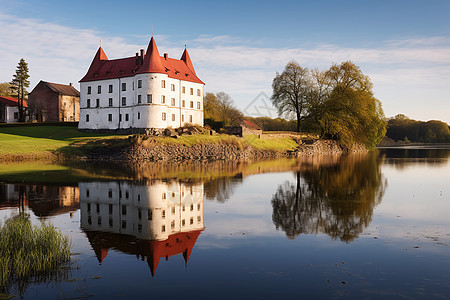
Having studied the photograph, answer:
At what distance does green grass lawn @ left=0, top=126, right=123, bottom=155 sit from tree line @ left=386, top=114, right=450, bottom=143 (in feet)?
498

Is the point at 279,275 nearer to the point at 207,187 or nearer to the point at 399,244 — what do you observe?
the point at 399,244

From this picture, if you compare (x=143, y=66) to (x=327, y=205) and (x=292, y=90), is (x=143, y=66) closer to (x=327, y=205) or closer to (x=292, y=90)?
(x=292, y=90)

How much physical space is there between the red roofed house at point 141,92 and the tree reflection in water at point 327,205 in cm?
3902

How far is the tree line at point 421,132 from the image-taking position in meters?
172

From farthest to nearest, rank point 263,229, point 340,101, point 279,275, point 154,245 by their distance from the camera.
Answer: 1. point 340,101
2. point 263,229
3. point 154,245
4. point 279,275

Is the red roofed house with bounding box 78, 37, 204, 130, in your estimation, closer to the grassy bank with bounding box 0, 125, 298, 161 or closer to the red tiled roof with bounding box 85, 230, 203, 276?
the grassy bank with bounding box 0, 125, 298, 161

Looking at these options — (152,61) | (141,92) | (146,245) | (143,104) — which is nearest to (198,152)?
(143,104)

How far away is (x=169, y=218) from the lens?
15656 mm

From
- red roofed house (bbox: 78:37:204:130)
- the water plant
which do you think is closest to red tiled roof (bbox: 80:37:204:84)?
red roofed house (bbox: 78:37:204:130)

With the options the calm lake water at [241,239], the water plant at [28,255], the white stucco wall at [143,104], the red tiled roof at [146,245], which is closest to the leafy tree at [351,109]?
the white stucco wall at [143,104]

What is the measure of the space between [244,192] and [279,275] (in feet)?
46.1

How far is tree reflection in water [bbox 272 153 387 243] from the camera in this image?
14.4 m

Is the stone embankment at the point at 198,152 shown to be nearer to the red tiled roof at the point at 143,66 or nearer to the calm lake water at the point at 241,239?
the red tiled roof at the point at 143,66

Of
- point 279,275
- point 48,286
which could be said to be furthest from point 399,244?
point 48,286
